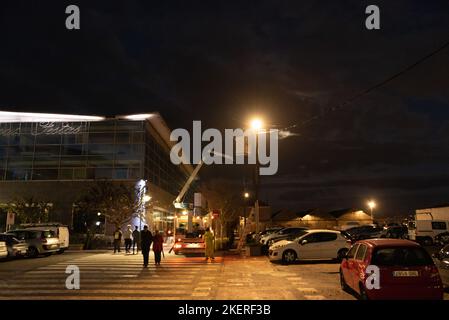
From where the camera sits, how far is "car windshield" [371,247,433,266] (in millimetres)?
9180

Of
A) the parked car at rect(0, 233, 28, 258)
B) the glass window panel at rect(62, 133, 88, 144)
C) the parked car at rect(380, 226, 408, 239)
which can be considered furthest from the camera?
the glass window panel at rect(62, 133, 88, 144)

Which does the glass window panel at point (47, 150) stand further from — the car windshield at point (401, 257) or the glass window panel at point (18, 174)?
the car windshield at point (401, 257)

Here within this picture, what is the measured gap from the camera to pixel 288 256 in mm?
19422

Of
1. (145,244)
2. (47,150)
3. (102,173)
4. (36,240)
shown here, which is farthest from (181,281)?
(47,150)

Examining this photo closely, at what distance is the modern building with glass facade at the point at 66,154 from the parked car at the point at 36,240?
14292mm

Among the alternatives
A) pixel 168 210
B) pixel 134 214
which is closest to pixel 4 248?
pixel 134 214

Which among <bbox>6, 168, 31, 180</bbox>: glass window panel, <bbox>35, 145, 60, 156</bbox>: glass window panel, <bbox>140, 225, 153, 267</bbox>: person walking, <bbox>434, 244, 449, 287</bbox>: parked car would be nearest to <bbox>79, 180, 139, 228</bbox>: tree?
<bbox>35, 145, 60, 156</bbox>: glass window panel

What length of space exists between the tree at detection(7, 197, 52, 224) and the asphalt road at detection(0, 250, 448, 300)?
1895 centimetres

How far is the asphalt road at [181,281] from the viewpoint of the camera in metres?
11.4

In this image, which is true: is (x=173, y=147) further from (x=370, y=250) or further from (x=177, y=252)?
(x=370, y=250)

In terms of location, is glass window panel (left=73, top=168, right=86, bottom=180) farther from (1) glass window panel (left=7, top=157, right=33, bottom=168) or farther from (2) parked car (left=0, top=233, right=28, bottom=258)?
(2) parked car (left=0, top=233, right=28, bottom=258)

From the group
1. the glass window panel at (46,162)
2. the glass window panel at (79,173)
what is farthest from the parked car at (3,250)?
the glass window panel at (46,162)

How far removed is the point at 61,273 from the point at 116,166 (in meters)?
24.5
